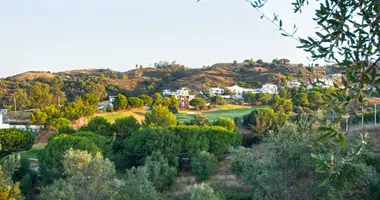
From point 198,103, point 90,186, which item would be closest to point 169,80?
point 198,103

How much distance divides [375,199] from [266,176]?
15.1 feet

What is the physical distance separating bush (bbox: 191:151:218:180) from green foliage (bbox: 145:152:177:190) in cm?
174

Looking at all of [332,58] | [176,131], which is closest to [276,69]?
[176,131]

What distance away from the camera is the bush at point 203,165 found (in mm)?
24016

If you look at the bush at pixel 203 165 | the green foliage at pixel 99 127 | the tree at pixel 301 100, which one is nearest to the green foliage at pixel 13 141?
the green foliage at pixel 99 127

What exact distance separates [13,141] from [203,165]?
13.4 m

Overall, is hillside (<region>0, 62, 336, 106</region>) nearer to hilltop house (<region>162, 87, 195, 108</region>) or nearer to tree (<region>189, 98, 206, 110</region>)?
hilltop house (<region>162, 87, 195, 108</region>)

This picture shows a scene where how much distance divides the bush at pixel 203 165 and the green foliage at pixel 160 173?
1744 mm

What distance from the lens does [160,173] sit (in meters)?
23.1

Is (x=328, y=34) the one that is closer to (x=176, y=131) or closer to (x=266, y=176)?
(x=266, y=176)

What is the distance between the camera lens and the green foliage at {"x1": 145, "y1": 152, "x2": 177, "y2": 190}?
21.9 m

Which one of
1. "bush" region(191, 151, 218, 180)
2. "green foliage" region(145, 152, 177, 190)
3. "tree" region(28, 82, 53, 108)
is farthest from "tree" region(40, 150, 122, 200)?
"tree" region(28, 82, 53, 108)

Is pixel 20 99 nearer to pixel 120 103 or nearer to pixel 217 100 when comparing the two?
pixel 120 103

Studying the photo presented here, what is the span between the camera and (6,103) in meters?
58.2
